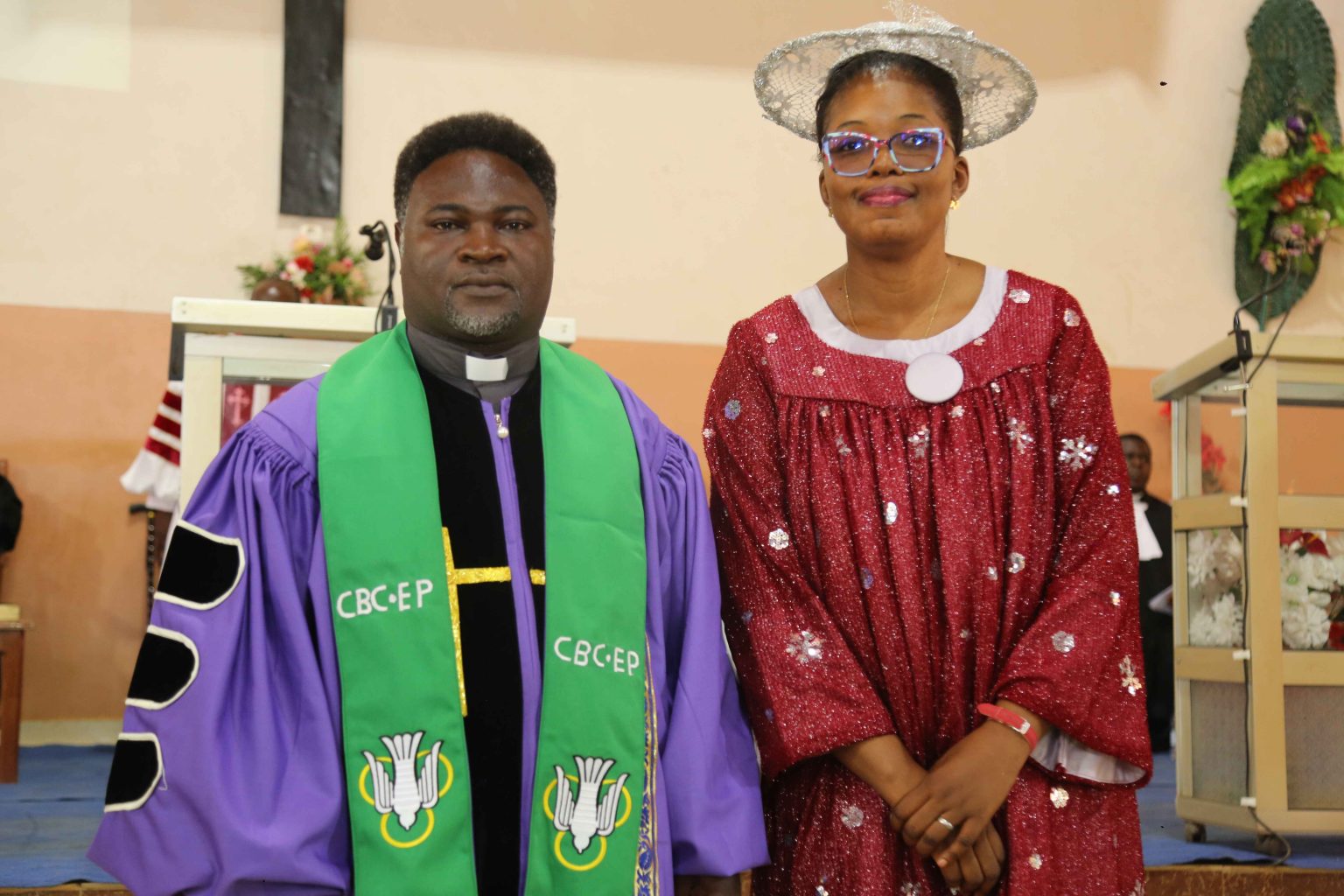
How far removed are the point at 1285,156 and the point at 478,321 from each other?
23.5ft

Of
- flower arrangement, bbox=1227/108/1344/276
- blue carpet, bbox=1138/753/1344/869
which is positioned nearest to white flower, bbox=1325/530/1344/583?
blue carpet, bbox=1138/753/1344/869

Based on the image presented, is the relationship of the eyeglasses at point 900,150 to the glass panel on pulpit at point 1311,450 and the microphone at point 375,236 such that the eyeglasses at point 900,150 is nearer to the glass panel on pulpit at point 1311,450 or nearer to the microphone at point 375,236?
the microphone at point 375,236

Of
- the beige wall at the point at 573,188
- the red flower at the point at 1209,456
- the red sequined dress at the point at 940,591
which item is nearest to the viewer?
the red sequined dress at the point at 940,591

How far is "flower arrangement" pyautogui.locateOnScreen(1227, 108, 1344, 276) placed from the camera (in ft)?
25.6

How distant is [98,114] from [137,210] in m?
0.51

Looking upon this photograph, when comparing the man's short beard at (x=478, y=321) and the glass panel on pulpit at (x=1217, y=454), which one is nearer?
the man's short beard at (x=478, y=321)

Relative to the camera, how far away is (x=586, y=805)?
1.82 m

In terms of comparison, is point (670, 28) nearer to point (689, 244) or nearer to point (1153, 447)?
point (689, 244)

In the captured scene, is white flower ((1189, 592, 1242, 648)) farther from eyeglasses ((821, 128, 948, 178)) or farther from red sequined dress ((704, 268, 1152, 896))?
eyeglasses ((821, 128, 948, 178))

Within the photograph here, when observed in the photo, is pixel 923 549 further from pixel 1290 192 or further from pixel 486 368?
pixel 1290 192

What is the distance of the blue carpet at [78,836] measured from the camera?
320cm

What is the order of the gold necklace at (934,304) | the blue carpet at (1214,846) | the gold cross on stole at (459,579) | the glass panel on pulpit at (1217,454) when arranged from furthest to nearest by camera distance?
1. the glass panel on pulpit at (1217,454)
2. the blue carpet at (1214,846)
3. the gold necklace at (934,304)
4. the gold cross on stole at (459,579)

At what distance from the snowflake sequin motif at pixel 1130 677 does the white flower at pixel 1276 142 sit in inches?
265

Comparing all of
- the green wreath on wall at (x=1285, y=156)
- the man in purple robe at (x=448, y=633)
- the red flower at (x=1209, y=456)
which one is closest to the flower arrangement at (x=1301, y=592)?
the red flower at (x=1209, y=456)
